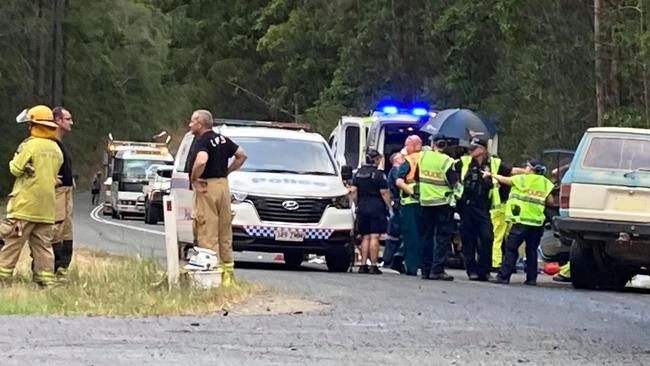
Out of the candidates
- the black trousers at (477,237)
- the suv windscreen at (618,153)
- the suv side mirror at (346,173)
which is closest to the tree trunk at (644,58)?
the suv side mirror at (346,173)

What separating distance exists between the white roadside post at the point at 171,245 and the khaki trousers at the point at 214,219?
38cm

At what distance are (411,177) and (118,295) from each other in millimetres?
6756

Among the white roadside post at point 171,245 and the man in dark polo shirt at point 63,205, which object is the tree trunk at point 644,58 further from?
the white roadside post at point 171,245

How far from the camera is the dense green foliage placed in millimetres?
39469

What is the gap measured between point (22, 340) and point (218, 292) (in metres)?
3.47

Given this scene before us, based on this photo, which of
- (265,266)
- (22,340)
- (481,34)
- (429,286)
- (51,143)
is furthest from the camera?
(481,34)

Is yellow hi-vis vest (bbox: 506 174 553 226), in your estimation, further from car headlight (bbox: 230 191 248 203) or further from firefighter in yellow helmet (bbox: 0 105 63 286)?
firefighter in yellow helmet (bbox: 0 105 63 286)

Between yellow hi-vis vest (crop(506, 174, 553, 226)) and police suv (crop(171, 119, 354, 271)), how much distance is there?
91.4 inches

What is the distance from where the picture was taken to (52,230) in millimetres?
15062

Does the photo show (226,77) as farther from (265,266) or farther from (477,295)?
(477,295)

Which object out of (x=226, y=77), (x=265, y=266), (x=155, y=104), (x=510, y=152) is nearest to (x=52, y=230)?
(x=265, y=266)

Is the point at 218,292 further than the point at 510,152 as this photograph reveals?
Answer: No

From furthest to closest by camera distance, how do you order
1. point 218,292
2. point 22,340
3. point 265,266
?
point 265,266
point 218,292
point 22,340

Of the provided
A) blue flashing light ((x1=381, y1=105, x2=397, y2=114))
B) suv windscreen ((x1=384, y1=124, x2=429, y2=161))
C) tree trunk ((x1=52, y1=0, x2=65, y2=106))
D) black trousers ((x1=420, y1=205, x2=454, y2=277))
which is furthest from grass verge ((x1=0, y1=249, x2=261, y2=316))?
tree trunk ((x1=52, y1=0, x2=65, y2=106))
